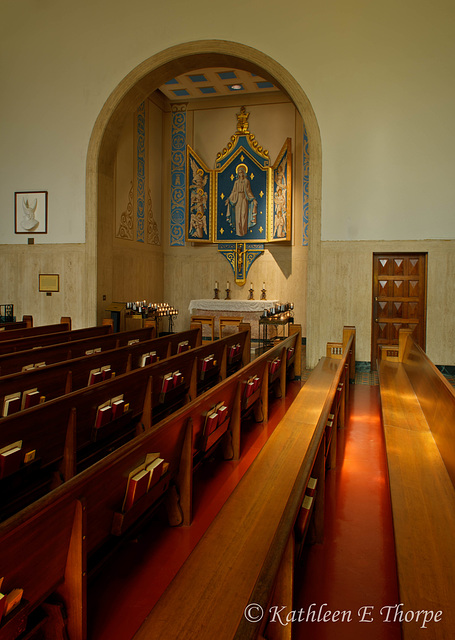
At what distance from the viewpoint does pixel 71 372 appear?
344 centimetres

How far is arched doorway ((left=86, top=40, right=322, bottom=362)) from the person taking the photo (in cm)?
797

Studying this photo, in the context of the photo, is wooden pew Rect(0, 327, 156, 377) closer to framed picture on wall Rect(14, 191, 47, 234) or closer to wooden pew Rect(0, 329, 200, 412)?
wooden pew Rect(0, 329, 200, 412)

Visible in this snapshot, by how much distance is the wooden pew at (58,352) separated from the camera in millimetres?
3768

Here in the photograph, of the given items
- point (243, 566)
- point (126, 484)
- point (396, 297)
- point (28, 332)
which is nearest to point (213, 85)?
point (396, 297)

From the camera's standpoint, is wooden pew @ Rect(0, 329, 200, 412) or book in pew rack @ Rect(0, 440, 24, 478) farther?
wooden pew @ Rect(0, 329, 200, 412)

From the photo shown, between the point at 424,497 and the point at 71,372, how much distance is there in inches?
96.2

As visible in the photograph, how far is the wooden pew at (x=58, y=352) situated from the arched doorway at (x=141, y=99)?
135 inches

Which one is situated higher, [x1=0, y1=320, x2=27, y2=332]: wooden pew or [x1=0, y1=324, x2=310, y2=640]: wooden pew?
[x1=0, y1=320, x2=27, y2=332]: wooden pew

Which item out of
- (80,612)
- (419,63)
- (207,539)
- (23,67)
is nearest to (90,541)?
(80,612)

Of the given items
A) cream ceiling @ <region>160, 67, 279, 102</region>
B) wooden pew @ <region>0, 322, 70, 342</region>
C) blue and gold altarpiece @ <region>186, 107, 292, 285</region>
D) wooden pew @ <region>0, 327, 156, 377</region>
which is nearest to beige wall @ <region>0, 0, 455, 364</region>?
cream ceiling @ <region>160, 67, 279, 102</region>

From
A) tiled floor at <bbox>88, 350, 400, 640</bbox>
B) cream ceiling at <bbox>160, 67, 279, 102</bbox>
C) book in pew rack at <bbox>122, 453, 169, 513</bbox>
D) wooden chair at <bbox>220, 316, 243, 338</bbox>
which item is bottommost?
tiled floor at <bbox>88, 350, 400, 640</bbox>

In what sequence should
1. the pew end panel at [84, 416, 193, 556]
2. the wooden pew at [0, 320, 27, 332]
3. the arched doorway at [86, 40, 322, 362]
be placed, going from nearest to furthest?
the pew end panel at [84, 416, 193, 556]
the wooden pew at [0, 320, 27, 332]
the arched doorway at [86, 40, 322, 362]

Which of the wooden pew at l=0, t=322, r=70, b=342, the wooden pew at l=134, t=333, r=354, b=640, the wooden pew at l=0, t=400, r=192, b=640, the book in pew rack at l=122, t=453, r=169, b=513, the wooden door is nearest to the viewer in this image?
the wooden pew at l=134, t=333, r=354, b=640

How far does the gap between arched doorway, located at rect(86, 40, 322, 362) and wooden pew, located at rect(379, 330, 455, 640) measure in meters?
4.43
